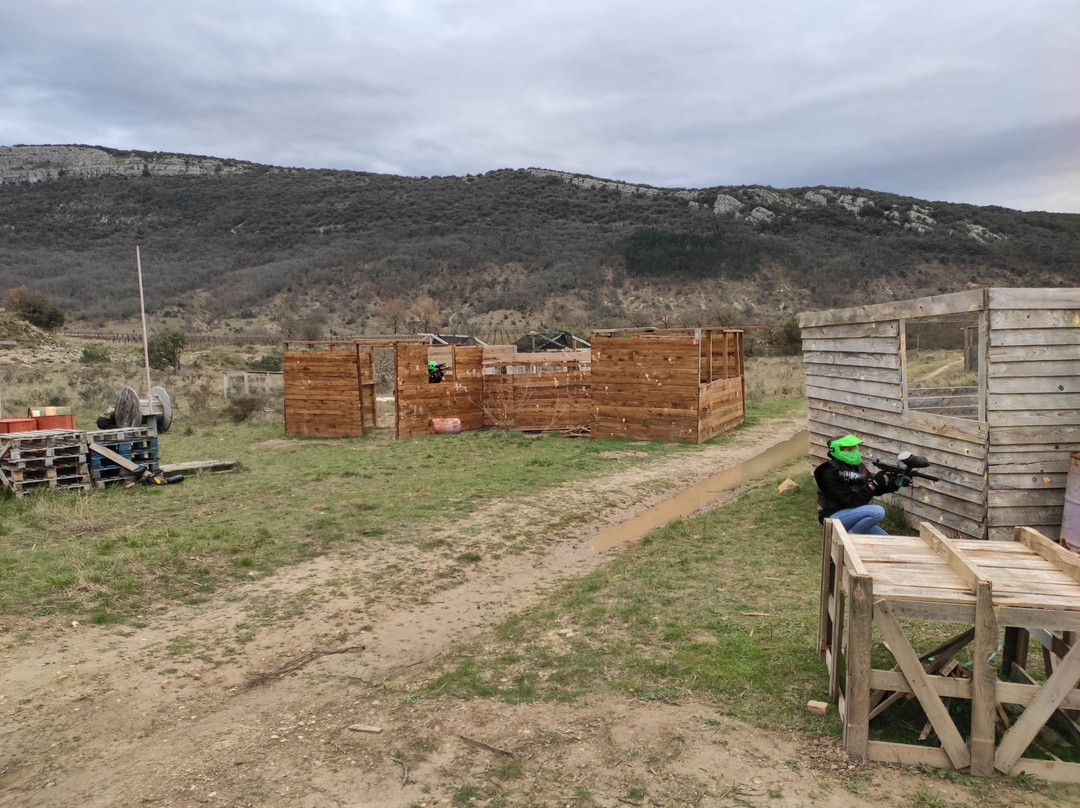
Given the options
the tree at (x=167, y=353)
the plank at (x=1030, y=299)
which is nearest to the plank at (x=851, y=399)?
the plank at (x=1030, y=299)

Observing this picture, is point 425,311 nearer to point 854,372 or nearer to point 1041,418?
point 854,372

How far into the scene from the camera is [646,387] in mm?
16609

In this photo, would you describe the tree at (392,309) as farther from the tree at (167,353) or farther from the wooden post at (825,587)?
the wooden post at (825,587)

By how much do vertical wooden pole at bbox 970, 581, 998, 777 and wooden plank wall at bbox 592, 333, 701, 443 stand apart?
12.4 m

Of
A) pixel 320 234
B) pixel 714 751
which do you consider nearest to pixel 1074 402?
pixel 714 751

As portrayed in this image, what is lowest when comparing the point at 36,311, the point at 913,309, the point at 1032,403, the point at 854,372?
the point at 1032,403

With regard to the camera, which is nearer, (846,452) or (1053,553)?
(1053,553)

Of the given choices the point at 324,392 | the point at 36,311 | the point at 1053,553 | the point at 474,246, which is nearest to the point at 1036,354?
the point at 1053,553

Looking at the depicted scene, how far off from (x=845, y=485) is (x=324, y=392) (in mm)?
13946

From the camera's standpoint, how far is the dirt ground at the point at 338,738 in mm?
3688

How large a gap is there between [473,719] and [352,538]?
4952 millimetres

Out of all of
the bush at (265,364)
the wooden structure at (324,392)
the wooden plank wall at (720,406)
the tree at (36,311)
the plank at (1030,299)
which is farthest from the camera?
the tree at (36,311)

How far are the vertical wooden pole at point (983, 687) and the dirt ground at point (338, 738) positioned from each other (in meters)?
0.20

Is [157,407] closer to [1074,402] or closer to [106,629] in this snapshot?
[106,629]
